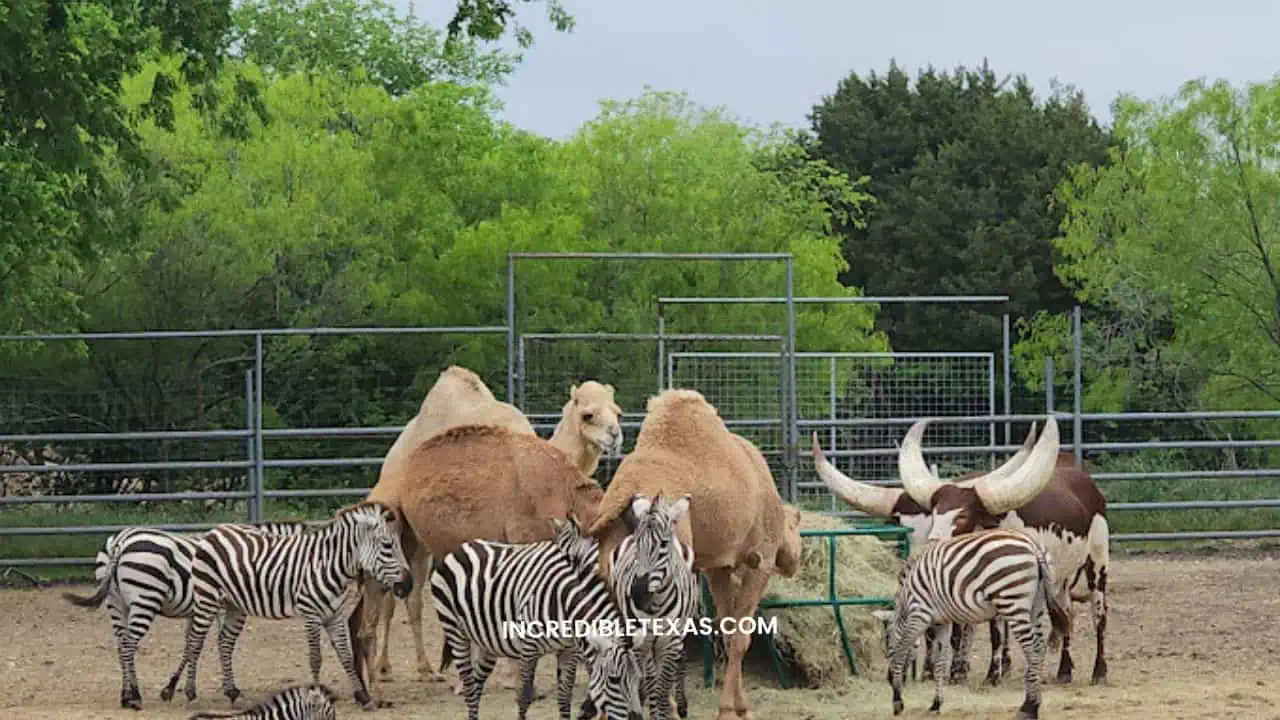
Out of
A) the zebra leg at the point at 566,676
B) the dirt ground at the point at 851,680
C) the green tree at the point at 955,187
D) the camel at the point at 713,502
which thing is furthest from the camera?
the green tree at the point at 955,187

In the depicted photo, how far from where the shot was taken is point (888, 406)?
20453 millimetres

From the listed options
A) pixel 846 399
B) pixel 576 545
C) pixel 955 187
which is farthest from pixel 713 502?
pixel 955 187

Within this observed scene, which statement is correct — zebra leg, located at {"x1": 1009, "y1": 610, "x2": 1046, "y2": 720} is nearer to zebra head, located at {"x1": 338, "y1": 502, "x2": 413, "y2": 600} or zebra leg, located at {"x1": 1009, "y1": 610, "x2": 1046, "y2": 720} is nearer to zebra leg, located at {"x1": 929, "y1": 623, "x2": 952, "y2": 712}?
zebra leg, located at {"x1": 929, "y1": 623, "x2": 952, "y2": 712}

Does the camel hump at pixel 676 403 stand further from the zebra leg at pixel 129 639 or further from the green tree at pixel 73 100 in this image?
the green tree at pixel 73 100

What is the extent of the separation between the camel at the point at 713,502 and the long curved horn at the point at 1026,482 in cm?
147

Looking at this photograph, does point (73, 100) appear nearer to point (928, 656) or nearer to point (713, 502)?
point (713, 502)

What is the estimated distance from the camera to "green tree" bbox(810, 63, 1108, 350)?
1521 inches

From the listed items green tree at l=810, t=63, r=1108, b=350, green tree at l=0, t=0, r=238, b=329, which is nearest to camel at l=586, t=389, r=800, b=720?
green tree at l=0, t=0, r=238, b=329

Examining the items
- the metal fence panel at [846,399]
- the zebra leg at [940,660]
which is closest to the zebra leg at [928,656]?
the zebra leg at [940,660]

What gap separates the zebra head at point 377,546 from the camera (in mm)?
11031

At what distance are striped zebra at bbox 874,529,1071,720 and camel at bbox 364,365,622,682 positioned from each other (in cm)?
284

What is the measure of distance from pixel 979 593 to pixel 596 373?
9259 millimetres

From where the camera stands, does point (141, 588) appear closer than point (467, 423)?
Yes

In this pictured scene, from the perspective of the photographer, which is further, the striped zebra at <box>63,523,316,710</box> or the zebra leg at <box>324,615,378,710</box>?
the striped zebra at <box>63,523,316,710</box>
